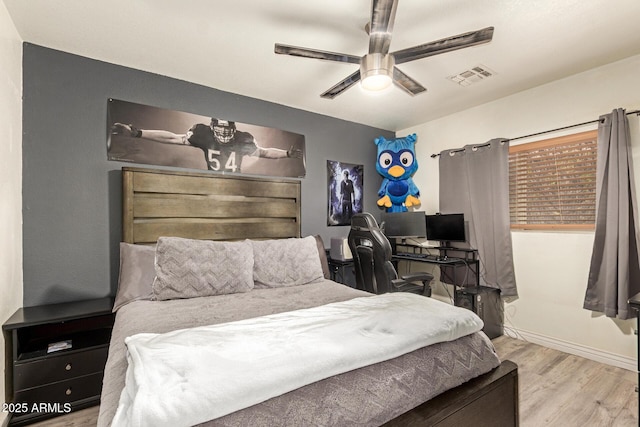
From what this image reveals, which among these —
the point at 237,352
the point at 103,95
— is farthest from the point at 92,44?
the point at 237,352

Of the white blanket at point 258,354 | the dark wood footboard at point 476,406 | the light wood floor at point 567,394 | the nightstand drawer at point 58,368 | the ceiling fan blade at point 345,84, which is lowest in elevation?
the light wood floor at point 567,394

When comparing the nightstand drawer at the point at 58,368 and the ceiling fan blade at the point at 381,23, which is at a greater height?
the ceiling fan blade at the point at 381,23

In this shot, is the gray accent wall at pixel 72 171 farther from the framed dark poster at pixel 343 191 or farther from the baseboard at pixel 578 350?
the baseboard at pixel 578 350

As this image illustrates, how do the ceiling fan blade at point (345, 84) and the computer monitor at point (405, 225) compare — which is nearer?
the ceiling fan blade at point (345, 84)

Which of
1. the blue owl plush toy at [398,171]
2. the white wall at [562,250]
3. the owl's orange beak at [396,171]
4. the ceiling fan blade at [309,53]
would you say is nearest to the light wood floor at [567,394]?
the white wall at [562,250]

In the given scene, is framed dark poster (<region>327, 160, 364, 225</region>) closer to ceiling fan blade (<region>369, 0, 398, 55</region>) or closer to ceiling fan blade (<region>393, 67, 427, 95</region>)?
ceiling fan blade (<region>393, 67, 427, 95</region>)

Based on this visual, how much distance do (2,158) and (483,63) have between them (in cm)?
341

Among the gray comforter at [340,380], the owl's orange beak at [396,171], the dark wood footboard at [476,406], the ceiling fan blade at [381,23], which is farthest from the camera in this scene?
the owl's orange beak at [396,171]

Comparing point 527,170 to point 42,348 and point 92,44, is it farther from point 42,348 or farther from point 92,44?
point 42,348

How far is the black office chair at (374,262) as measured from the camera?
7.92ft

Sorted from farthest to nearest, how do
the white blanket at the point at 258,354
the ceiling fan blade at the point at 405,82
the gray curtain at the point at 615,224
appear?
the gray curtain at the point at 615,224, the ceiling fan blade at the point at 405,82, the white blanket at the point at 258,354

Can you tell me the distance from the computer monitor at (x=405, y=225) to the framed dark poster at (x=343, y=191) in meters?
0.42

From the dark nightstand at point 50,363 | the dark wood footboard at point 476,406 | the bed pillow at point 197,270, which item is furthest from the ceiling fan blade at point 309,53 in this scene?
the dark nightstand at point 50,363

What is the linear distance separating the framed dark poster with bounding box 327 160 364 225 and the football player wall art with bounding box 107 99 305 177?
0.47 meters
